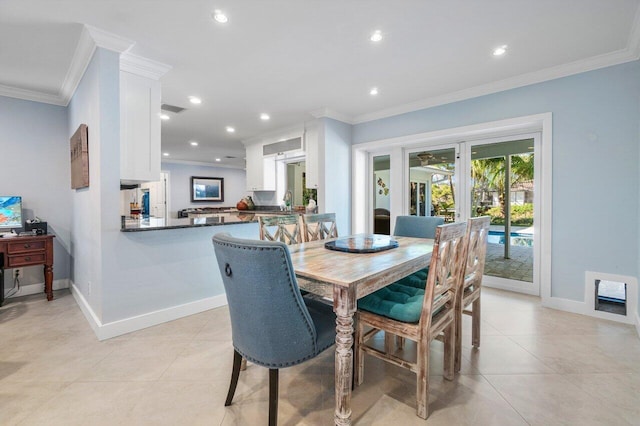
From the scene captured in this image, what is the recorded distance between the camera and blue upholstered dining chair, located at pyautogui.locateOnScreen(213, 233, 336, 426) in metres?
1.22

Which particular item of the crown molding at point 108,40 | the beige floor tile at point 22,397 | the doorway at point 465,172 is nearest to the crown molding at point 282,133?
the doorway at point 465,172

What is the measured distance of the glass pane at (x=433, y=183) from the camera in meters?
4.09

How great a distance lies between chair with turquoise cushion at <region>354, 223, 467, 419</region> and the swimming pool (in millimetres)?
2419

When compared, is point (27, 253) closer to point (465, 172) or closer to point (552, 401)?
point (552, 401)

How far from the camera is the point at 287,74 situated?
304 cm

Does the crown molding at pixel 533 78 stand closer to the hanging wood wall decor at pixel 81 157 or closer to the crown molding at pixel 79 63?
the crown molding at pixel 79 63

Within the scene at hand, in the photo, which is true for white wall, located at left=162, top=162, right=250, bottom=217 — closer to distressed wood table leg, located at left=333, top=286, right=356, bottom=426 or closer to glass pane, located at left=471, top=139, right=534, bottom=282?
glass pane, located at left=471, top=139, right=534, bottom=282

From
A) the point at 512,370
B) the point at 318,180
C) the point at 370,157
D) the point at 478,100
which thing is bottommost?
the point at 512,370

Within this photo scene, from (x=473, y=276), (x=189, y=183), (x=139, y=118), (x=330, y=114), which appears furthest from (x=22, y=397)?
(x=189, y=183)

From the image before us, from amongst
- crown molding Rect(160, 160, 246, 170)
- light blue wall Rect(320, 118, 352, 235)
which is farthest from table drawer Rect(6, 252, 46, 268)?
crown molding Rect(160, 160, 246, 170)

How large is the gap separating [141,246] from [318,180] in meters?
2.51

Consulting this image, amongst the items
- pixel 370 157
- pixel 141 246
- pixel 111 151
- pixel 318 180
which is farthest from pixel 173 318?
pixel 370 157

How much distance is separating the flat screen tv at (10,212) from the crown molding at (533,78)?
14.9ft

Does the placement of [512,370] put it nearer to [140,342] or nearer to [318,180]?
[140,342]
